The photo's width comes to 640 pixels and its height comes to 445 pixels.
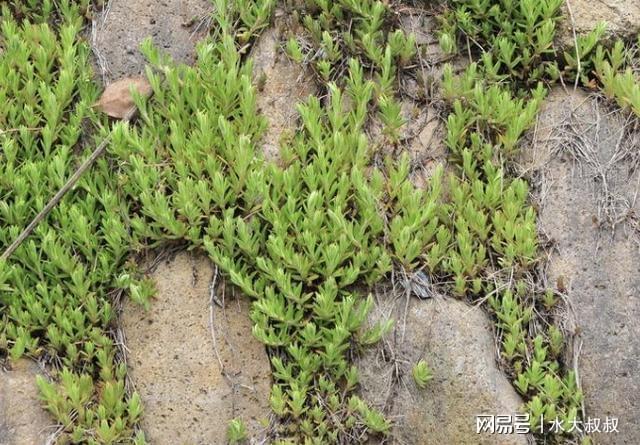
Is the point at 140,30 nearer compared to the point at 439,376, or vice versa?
the point at 439,376

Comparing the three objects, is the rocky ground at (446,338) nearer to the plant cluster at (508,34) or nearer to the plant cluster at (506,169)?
the plant cluster at (506,169)

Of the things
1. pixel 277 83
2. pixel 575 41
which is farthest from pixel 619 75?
pixel 277 83

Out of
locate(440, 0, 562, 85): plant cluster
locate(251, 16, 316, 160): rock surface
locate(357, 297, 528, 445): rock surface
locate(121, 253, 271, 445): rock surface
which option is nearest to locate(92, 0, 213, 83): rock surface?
locate(251, 16, 316, 160): rock surface

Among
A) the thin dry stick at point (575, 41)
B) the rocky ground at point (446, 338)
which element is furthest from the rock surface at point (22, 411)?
the thin dry stick at point (575, 41)

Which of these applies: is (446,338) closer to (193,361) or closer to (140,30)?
(193,361)

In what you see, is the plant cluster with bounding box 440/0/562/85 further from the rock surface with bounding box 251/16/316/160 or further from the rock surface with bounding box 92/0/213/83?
the rock surface with bounding box 92/0/213/83
